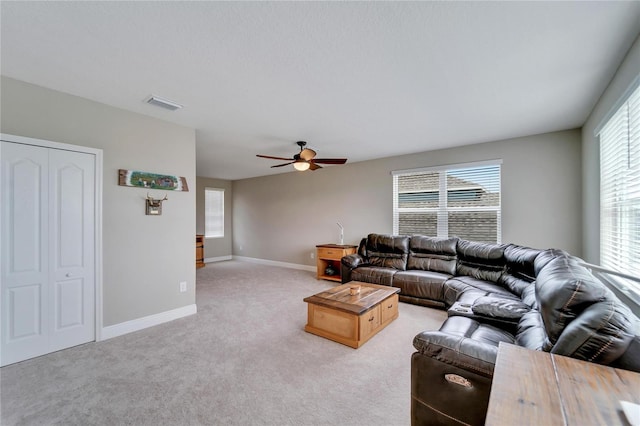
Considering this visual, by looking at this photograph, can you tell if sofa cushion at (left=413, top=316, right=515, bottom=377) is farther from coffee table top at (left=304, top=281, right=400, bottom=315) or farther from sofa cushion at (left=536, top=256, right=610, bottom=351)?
coffee table top at (left=304, top=281, right=400, bottom=315)

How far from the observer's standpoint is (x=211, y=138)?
421 centimetres

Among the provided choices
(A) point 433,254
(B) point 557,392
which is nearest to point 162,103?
(B) point 557,392

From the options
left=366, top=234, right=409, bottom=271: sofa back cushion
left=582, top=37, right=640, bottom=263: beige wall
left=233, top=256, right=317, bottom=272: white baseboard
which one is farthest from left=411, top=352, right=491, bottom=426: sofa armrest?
left=233, top=256, right=317, bottom=272: white baseboard

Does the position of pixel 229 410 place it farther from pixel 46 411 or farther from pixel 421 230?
pixel 421 230

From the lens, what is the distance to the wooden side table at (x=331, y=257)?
551 cm

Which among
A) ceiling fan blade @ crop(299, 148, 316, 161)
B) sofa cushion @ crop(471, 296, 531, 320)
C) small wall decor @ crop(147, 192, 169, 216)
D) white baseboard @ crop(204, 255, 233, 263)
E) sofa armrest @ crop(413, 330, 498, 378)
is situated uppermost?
ceiling fan blade @ crop(299, 148, 316, 161)

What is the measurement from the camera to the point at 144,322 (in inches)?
126

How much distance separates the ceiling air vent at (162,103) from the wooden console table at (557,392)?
3.57 meters

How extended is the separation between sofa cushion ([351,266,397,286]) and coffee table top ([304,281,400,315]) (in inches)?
34.7

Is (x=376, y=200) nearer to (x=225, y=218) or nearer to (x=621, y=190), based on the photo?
(x=621, y=190)

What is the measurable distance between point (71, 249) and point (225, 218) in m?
5.76

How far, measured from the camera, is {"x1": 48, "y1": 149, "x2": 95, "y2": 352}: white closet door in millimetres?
2627

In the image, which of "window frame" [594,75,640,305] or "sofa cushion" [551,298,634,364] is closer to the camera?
"sofa cushion" [551,298,634,364]

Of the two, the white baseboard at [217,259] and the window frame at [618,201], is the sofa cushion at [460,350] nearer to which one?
the window frame at [618,201]
